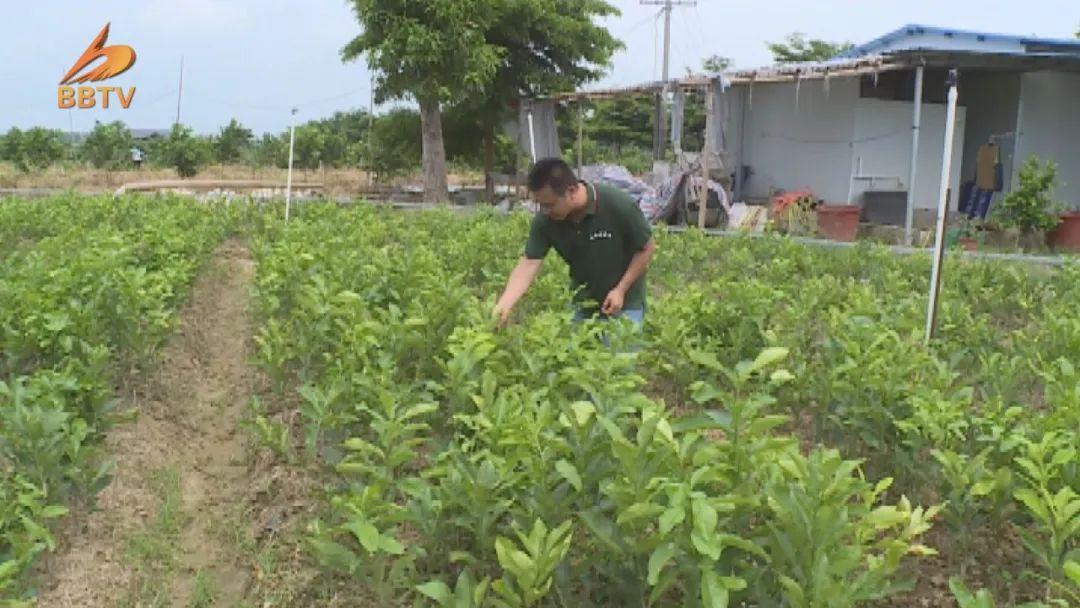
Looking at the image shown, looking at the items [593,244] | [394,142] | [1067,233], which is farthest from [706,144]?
[394,142]

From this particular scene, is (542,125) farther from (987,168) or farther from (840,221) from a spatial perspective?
(987,168)

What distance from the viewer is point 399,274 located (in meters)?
6.11

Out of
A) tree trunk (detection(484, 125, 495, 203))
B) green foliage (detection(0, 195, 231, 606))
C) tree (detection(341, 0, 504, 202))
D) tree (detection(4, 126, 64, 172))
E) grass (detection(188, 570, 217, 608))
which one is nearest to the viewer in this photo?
green foliage (detection(0, 195, 231, 606))

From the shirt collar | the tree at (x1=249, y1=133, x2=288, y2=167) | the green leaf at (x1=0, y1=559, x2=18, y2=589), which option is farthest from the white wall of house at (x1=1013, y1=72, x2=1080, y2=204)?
the tree at (x1=249, y1=133, x2=288, y2=167)

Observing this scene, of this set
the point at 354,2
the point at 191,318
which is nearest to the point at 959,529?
the point at 191,318

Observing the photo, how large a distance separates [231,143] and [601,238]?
3384 centimetres

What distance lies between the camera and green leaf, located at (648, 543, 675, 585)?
2395mm

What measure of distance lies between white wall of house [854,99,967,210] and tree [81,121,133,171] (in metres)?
25.3

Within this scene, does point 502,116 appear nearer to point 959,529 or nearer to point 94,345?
point 94,345

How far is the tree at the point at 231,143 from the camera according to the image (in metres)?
35.9

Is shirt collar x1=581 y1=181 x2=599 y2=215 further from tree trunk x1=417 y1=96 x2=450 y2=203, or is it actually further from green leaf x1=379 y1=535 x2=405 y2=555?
tree trunk x1=417 y1=96 x2=450 y2=203

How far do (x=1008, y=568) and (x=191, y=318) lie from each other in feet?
19.2

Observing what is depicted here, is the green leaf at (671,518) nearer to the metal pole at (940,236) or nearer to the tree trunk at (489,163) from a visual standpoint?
the metal pole at (940,236)

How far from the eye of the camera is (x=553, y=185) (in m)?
4.43
